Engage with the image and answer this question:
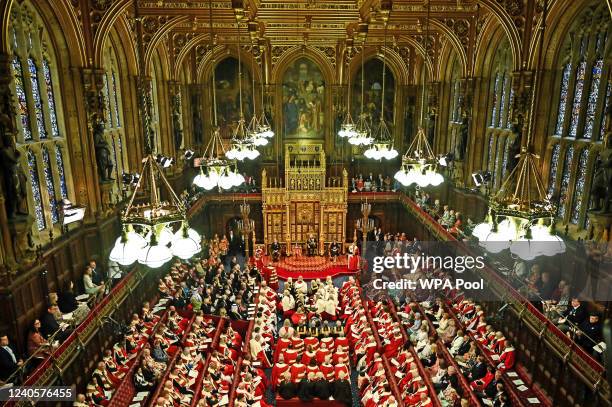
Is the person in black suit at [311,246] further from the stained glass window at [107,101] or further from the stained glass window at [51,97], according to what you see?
the stained glass window at [51,97]

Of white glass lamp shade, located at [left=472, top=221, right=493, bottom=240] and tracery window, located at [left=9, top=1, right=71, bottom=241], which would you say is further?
tracery window, located at [left=9, top=1, right=71, bottom=241]

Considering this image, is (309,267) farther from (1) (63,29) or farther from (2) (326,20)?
(1) (63,29)

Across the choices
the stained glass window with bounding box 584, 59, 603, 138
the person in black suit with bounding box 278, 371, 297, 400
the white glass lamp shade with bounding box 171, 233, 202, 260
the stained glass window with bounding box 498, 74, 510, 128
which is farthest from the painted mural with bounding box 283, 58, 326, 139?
the white glass lamp shade with bounding box 171, 233, 202, 260

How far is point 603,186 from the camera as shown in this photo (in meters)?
8.88

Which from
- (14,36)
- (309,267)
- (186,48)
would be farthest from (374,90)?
(14,36)

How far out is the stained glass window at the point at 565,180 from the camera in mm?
12137

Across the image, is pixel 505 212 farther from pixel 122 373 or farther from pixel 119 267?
pixel 119 267

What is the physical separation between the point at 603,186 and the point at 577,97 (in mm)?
4091

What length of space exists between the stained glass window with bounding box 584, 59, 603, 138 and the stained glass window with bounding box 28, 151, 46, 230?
13.9 m

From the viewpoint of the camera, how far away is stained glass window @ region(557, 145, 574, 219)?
39.8ft

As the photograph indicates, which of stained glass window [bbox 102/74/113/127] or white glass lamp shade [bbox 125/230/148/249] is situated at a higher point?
stained glass window [bbox 102/74/113/127]

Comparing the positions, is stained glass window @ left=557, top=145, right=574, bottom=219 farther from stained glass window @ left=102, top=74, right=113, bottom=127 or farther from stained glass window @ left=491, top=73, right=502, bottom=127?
stained glass window @ left=102, top=74, right=113, bottom=127

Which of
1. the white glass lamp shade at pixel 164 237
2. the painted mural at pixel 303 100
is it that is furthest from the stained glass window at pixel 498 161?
the white glass lamp shade at pixel 164 237

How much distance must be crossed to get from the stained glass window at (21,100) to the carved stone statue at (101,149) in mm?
1625
